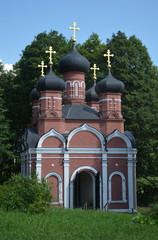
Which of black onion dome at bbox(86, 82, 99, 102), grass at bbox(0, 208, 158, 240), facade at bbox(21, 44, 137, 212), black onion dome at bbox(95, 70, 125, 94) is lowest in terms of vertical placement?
grass at bbox(0, 208, 158, 240)

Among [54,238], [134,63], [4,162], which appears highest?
[134,63]

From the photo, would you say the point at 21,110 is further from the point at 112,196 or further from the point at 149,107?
the point at 112,196

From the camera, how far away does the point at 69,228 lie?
948cm

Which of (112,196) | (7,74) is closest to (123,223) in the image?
(112,196)

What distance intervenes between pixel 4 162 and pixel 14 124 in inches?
118

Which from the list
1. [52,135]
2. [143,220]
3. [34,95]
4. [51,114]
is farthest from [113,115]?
[143,220]

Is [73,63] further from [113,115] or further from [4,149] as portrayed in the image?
[4,149]

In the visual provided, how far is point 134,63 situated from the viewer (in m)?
27.0

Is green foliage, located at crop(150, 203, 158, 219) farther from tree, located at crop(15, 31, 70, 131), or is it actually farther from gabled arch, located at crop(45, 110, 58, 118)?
tree, located at crop(15, 31, 70, 131)

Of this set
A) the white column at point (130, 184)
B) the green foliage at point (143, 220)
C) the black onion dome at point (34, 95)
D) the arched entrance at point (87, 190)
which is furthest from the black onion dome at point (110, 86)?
the green foliage at point (143, 220)

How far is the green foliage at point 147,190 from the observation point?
2470cm

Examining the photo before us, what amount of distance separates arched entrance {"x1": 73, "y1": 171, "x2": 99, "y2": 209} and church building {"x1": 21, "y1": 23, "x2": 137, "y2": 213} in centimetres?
5

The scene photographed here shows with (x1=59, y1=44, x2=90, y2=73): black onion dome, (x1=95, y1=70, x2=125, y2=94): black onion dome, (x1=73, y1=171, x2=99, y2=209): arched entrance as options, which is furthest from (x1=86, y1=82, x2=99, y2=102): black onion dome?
(x1=73, y1=171, x2=99, y2=209): arched entrance

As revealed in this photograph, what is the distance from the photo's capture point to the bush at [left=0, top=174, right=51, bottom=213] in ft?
39.3
